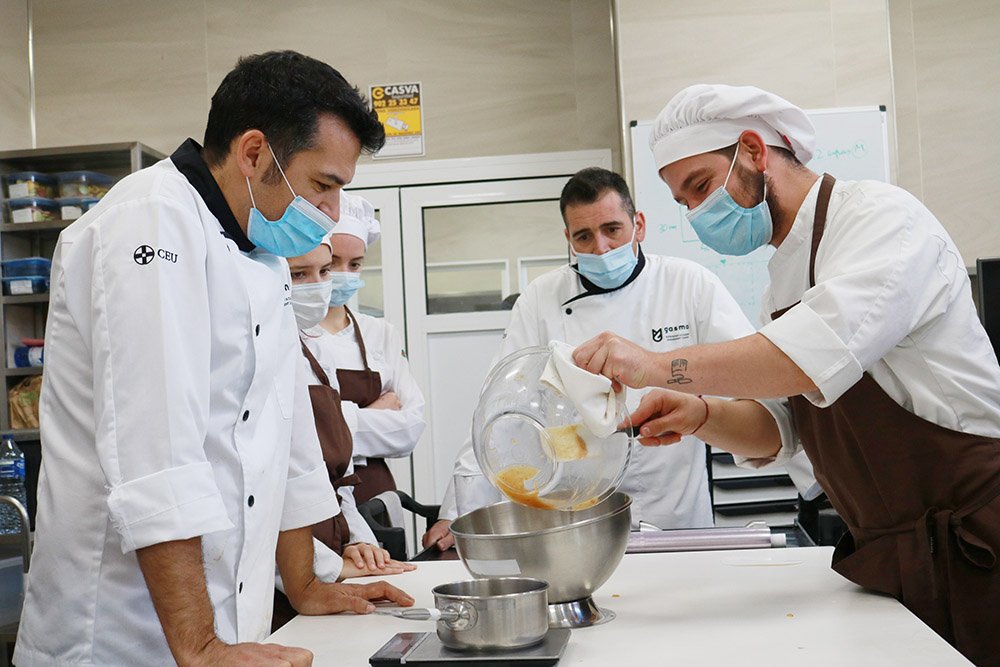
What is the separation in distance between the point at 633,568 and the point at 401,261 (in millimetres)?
2973

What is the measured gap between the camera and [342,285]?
8.98 ft

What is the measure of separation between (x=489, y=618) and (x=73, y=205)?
360 centimetres

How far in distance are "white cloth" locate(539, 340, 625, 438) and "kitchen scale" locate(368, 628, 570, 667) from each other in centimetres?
27

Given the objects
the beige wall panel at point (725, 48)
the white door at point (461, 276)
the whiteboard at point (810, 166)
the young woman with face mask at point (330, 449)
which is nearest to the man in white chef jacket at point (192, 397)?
the young woman with face mask at point (330, 449)

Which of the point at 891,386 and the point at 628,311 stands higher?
the point at 628,311

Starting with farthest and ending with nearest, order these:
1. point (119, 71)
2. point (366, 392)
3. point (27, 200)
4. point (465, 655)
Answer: point (119, 71) < point (27, 200) < point (366, 392) < point (465, 655)

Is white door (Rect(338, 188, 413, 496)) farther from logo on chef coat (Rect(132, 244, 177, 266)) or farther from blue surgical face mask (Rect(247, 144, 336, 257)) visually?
logo on chef coat (Rect(132, 244, 177, 266))

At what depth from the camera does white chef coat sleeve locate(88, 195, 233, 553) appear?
1.16m

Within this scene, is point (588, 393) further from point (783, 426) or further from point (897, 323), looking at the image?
point (783, 426)

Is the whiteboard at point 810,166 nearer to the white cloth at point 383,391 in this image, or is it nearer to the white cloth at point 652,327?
the white cloth at point 652,327

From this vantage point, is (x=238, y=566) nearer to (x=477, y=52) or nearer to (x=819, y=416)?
(x=819, y=416)

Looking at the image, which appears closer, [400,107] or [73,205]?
[73,205]

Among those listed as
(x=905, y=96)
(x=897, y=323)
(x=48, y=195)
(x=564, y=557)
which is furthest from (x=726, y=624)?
(x=48, y=195)

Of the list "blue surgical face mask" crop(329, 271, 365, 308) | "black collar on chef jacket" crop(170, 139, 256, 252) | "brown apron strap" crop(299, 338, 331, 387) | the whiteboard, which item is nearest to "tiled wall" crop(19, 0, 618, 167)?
Result: the whiteboard
